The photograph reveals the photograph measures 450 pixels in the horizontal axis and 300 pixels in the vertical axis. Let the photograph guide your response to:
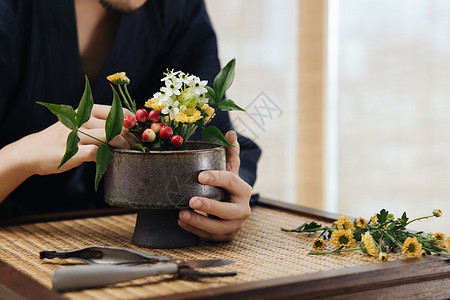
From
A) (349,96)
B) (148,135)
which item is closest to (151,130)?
(148,135)

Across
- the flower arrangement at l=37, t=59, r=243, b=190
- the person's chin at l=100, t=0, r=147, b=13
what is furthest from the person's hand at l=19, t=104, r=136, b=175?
the person's chin at l=100, t=0, r=147, b=13

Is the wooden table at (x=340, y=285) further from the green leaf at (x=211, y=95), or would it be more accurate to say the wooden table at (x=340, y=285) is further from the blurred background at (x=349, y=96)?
the blurred background at (x=349, y=96)

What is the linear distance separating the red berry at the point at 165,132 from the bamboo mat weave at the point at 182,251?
6.7 inches

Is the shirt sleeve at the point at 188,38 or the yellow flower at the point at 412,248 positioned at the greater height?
the shirt sleeve at the point at 188,38

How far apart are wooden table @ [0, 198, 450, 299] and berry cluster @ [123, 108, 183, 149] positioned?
0.82 feet

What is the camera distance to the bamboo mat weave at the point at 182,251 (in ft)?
2.15

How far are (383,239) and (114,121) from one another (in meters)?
0.42

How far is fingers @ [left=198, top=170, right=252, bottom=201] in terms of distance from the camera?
82 centimetres

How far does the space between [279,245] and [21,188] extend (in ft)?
2.43

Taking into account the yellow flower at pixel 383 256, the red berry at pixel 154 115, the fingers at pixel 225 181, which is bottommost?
the yellow flower at pixel 383 256

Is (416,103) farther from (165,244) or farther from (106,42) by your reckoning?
(165,244)

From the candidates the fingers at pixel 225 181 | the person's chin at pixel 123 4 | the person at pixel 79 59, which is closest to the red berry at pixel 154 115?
the fingers at pixel 225 181

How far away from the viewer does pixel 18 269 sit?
0.73 meters

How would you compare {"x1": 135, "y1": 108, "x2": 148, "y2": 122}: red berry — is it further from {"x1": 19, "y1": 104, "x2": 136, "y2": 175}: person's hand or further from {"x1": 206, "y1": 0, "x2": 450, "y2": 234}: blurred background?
{"x1": 206, "y1": 0, "x2": 450, "y2": 234}: blurred background
